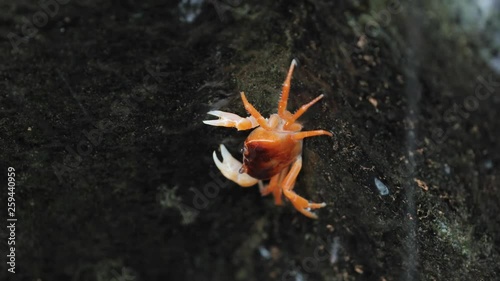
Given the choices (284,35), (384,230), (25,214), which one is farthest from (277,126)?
(25,214)

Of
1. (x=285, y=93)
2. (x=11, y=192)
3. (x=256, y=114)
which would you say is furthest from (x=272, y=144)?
(x=11, y=192)

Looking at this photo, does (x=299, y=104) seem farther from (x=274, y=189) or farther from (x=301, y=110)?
(x=274, y=189)

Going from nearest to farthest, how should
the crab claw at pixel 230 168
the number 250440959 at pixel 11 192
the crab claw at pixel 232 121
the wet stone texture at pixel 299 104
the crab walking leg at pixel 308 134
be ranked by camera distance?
the wet stone texture at pixel 299 104, the crab walking leg at pixel 308 134, the crab claw at pixel 232 121, the number 250440959 at pixel 11 192, the crab claw at pixel 230 168

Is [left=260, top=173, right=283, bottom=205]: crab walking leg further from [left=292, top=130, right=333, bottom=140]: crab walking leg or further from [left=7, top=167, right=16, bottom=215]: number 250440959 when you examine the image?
[left=7, top=167, right=16, bottom=215]: number 250440959

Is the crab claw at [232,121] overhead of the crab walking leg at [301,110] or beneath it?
beneath

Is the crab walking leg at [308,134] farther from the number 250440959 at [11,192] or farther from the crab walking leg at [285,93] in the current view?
the number 250440959 at [11,192]

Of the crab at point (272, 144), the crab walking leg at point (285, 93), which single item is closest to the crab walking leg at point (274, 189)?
the crab at point (272, 144)

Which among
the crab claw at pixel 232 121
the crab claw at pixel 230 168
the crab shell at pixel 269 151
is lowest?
the crab claw at pixel 230 168
